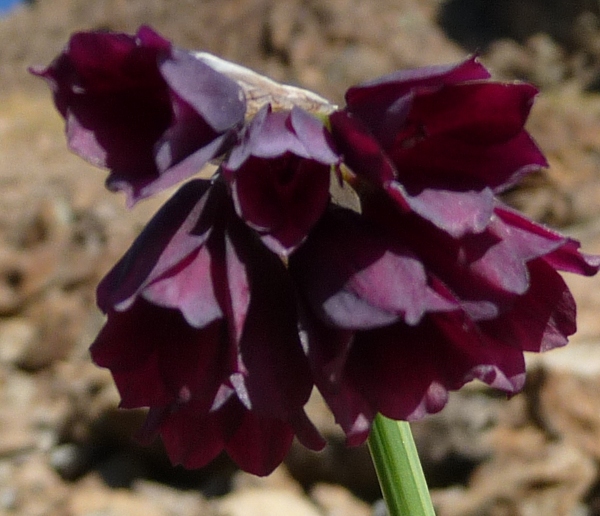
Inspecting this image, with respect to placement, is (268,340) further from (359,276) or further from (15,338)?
(15,338)

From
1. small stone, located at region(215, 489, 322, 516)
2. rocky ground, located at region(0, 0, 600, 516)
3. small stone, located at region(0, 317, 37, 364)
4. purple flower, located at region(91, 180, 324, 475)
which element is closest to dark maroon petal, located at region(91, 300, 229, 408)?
purple flower, located at region(91, 180, 324, 475)

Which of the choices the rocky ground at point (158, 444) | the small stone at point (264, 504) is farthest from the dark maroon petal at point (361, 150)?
the small stone at point (264, 504)

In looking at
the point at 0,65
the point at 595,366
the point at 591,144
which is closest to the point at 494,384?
the point at 595,366

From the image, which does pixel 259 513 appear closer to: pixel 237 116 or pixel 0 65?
pixel 237 116

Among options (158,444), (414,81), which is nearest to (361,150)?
(414,81)

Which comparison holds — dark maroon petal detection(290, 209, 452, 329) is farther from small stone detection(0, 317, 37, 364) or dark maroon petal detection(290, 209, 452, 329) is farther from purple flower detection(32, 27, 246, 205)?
small stone detection(0, 317, 37, 364)

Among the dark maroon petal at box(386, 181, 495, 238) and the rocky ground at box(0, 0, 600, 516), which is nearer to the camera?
the dark maroon petal at box(386, 181, 495, 238)

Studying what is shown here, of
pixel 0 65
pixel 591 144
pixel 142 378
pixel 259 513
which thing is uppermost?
pixel 142 378
